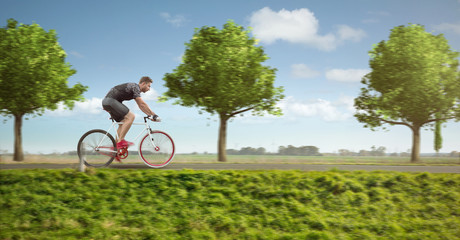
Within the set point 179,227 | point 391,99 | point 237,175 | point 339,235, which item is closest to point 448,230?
point 339,235

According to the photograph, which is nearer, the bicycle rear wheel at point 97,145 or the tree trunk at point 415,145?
the bicycle rear wheel at point 97,145

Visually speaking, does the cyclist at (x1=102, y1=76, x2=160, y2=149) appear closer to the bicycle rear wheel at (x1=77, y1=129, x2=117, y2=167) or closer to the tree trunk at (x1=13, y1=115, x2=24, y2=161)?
the bicycle rear wheel at (x1=77, y1=129, x2=117, y2=167)

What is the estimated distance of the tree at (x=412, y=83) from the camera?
1052 inches

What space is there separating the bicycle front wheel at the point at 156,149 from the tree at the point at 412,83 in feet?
67.4

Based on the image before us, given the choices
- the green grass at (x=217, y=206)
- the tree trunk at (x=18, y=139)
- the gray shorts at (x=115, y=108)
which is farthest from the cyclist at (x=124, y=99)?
the tree trunk at (x=18, y=139)

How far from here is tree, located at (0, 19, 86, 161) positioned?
72.7 feet

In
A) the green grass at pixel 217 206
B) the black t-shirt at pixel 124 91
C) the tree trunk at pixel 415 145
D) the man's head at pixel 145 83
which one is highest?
the man's head at pixel 145 83

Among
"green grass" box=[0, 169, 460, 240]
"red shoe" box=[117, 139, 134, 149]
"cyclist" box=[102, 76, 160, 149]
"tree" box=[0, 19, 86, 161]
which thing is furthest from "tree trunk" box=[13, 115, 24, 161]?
"cyclist" box=[102, 76, 160, 149]

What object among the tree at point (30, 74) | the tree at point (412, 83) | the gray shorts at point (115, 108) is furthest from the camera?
the tree at point (412, 83)

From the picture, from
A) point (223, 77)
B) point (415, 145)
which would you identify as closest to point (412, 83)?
point (415, 145)

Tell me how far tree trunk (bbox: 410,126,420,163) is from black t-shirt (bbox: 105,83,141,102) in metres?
24.3

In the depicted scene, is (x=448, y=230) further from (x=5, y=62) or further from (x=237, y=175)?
(x=5, y=62)

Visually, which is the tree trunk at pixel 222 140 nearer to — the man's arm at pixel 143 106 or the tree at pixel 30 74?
the tree at pixel 30 74

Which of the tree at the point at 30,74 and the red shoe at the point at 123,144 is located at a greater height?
the tree at the point at 30,74
